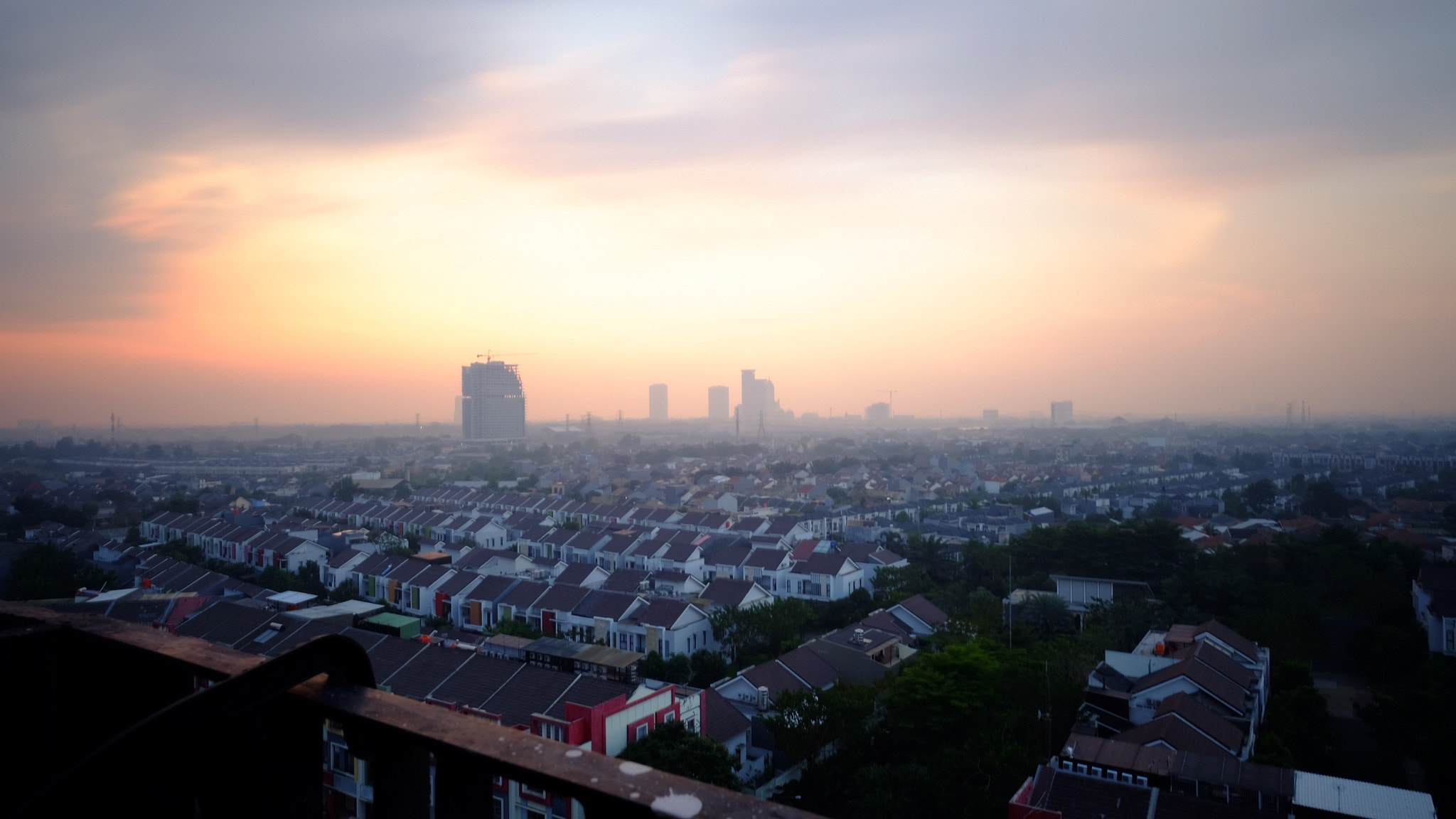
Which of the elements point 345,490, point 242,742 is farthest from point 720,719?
point 345,490

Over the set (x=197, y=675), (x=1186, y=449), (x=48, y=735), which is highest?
(x=197, y=675)

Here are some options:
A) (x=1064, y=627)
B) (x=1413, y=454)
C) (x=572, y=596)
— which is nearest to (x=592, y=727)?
(x=572, y=596)

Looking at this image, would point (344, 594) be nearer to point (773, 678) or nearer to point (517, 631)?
point (517, 631)

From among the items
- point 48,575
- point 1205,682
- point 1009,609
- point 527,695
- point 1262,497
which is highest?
point 48,575

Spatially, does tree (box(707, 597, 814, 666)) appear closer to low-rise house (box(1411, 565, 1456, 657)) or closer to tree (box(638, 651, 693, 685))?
tree (box(638, 651, 693, 685))

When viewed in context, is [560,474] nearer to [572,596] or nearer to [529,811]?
[572,596]

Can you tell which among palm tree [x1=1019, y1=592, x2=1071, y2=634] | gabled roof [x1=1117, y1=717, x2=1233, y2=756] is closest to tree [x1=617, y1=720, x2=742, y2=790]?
gabled roof [x1=1117, y1=717, x2=1233, y2=756]


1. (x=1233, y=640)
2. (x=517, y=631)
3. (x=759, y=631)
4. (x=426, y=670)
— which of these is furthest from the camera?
(x=759, y=631)
